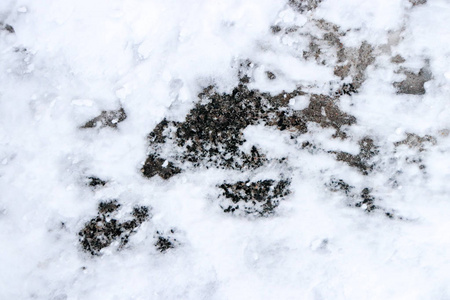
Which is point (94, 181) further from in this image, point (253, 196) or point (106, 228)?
point (253, 196)

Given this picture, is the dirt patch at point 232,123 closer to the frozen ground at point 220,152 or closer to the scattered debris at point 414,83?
the frozen ground at point 220,152

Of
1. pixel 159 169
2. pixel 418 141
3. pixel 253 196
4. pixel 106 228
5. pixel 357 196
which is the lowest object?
pixel 106 228

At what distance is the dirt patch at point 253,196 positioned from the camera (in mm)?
1955

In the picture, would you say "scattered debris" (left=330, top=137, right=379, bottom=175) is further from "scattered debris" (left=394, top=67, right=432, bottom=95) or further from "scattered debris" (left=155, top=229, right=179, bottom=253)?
"scattered debris" (left=155, top=229, right=179, bottom=253)

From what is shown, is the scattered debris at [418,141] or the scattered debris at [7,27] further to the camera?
the scattered debris at [7,27]

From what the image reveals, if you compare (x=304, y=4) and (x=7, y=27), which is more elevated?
(x=304, y=4)

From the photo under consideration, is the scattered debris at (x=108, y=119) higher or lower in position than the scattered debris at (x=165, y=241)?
higher

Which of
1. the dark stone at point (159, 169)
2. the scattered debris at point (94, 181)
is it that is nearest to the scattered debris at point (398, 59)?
the dark stone at point (159, 169)

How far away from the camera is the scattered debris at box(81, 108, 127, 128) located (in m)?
1.98

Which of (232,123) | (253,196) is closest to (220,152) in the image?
(232,123)

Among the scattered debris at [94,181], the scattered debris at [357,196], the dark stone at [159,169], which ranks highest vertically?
the scattered debris at [357,196]

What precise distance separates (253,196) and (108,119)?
97 cm

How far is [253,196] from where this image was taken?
1.96m

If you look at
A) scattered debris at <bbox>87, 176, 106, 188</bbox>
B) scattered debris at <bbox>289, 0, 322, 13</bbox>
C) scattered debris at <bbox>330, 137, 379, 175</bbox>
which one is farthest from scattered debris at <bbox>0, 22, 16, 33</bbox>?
scattered debris at <bbox>330, 137, 379, 175</bbox>
